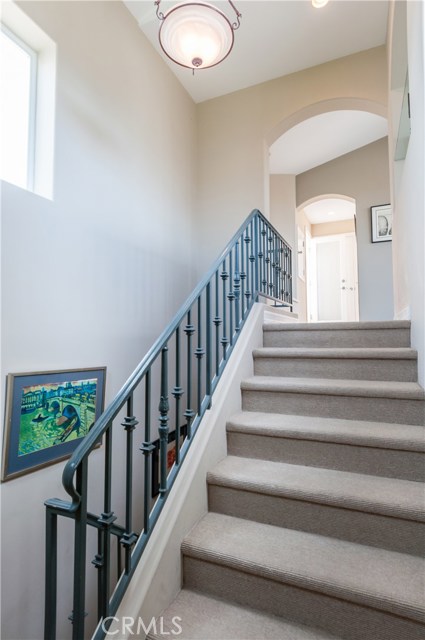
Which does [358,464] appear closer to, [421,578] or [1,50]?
[421,578]

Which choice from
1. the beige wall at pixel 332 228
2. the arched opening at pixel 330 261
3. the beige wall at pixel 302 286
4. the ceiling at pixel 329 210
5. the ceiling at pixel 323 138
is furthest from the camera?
the beige wall at pixel 332 228

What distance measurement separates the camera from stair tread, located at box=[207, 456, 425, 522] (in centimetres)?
132

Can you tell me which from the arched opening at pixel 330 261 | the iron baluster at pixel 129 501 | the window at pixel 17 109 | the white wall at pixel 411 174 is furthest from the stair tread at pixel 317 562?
the arched opening at pixel 330 261

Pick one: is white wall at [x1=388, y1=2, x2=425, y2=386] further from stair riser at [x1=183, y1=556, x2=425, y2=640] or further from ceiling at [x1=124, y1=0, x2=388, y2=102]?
stair riser at [x1=183, y1=556, x2=425, y2=640]

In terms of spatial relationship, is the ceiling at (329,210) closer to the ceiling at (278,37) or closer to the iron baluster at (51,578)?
the ceiling at (278,37)

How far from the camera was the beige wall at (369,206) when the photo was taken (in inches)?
213

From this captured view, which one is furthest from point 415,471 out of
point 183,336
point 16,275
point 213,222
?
point 213,222

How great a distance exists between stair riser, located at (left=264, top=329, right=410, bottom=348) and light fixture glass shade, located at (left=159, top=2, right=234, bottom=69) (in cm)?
194

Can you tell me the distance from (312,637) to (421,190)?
1954 mm

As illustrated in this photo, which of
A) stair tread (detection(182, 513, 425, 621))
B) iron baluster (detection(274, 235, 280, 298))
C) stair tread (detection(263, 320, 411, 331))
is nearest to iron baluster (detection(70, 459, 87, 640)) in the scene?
stair tread (detection(182, 513, 425, 621))

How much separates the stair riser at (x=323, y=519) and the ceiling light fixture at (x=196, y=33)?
2.61 m

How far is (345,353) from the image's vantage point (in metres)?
2.09

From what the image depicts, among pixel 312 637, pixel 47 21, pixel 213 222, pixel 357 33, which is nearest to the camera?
pixel 312 637

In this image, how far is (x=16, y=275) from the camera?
6.06 feet
